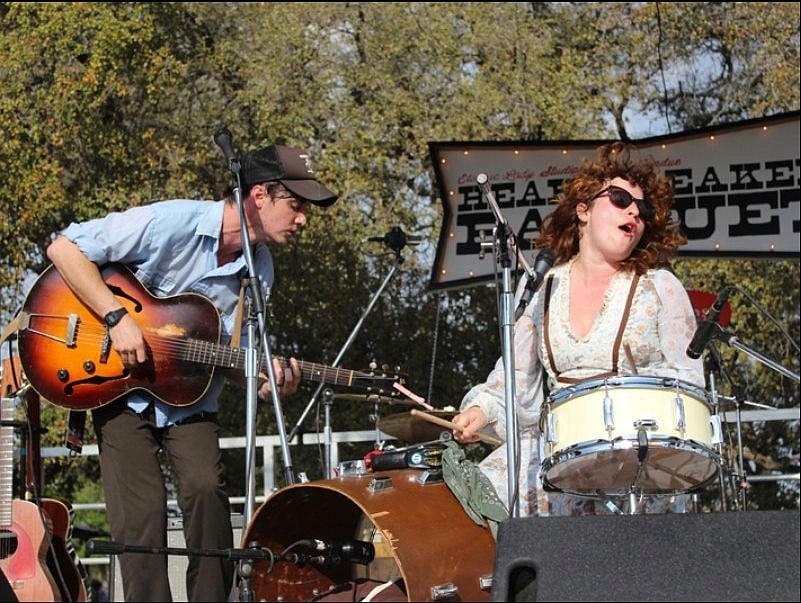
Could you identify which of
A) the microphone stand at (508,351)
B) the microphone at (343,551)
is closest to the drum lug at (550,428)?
the microphone stand at (508,351)

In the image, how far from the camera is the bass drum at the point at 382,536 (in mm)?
3650

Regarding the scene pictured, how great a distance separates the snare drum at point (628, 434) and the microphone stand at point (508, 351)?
13cm

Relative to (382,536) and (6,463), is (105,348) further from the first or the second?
(382,536)

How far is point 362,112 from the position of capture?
1184 centimetres

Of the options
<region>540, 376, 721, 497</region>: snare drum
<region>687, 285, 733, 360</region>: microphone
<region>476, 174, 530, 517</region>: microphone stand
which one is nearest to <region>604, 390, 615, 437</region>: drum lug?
<region>540, 376, 721, 497</region>: snare drum

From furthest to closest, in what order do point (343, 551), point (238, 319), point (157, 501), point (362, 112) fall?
point (362, 112) → point (238, 319) → point (157, 501) → point (343, 551)

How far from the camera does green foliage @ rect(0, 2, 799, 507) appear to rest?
399 inches

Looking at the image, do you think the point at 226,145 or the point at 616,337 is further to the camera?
the point at 226,145

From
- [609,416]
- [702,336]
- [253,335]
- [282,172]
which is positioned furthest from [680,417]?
[282,172]

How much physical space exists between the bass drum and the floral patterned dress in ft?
1.66

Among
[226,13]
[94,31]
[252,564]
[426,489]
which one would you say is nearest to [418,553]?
[426,489]

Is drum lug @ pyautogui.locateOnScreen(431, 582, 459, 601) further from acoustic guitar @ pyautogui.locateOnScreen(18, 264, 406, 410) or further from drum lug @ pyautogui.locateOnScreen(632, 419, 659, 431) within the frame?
acoustic guitar @ pyautogui.locateOnScreen(18, 264, 406, 410)

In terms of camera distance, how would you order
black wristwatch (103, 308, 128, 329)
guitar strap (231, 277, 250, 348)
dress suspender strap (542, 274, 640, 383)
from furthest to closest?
guitar strap (231, 277, 250, 348) < black wristwatch (103, 308, 128, 329) < dress suspender strap (542, 274, 640, 383)

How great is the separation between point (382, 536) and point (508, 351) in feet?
2.60
